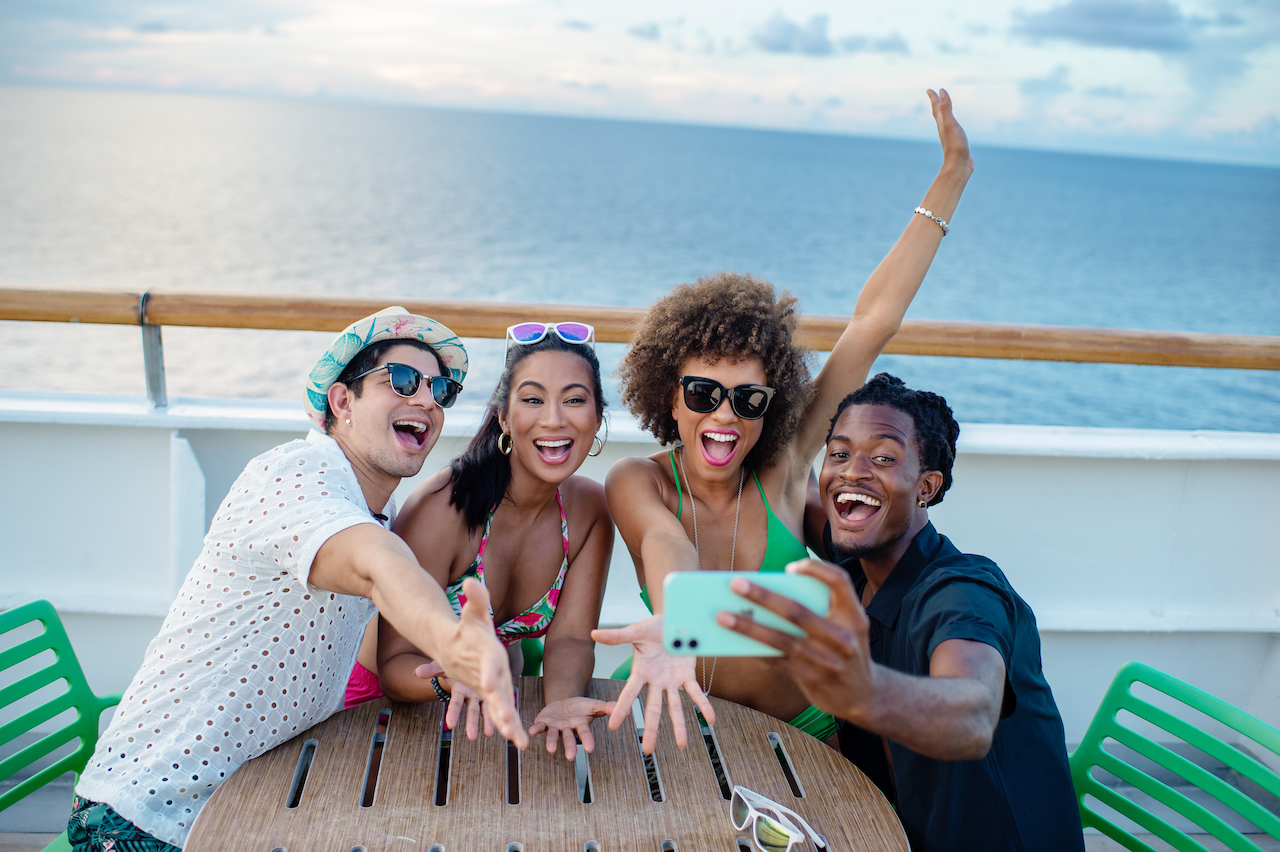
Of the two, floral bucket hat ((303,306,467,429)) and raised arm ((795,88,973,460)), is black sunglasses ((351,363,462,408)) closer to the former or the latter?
floral bucket hat ((303,306,467,429))

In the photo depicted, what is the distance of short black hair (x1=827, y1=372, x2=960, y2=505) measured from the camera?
196 cm

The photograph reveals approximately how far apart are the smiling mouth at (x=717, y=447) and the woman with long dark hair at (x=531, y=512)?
11.7 inches

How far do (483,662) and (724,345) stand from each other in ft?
4.16

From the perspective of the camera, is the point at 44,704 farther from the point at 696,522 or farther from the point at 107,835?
the point at 696,522

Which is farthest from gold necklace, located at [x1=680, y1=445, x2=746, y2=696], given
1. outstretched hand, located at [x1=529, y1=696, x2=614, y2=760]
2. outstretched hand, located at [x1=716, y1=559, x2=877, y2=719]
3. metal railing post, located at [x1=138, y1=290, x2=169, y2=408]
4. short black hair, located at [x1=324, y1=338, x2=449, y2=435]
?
metal railing post, located at [x1=138, y1=290, x2=169, y2=408]

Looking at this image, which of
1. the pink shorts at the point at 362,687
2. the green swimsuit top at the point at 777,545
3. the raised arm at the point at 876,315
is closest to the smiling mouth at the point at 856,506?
the green swimsuit top at the point at 777,545

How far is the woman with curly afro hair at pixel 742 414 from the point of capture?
2150mm

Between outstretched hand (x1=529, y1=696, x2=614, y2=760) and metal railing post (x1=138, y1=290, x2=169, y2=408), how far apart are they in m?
1.89

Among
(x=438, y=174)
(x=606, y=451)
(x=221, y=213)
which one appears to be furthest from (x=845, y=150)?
(x=606, y=451)

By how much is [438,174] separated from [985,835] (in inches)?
2384

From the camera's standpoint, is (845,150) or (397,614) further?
(845,150)

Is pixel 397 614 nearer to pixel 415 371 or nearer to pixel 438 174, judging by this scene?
pixel 415 371

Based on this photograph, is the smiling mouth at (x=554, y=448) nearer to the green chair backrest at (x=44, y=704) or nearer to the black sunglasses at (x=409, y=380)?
the black sunglasses at (x=409, y=380)

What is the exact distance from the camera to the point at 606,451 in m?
2.95
